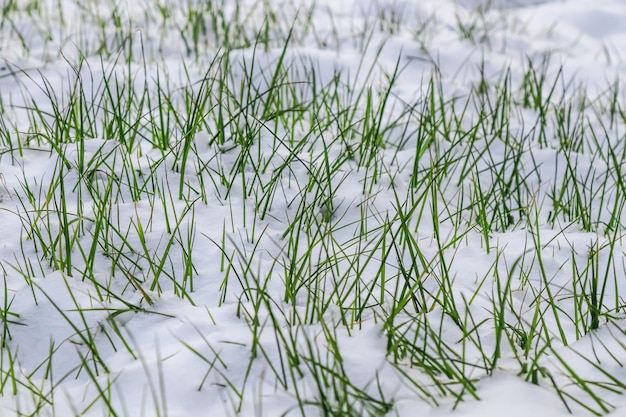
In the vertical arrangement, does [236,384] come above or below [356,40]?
below

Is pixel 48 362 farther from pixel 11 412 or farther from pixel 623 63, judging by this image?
pixel 623 63

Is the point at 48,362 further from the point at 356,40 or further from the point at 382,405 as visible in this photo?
→ the point at 356,40

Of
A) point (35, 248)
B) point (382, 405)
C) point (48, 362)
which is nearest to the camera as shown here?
point (382, 405)

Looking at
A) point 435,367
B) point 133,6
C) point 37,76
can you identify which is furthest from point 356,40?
point 435,367

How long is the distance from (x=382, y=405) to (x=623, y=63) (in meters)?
2.86

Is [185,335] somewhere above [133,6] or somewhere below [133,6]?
below

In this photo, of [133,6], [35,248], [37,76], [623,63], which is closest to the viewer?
[35,248]

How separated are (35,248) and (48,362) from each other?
1.38 feet

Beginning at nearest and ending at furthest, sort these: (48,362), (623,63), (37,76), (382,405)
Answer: (382,405), (48,362), (37,76), (623,63)

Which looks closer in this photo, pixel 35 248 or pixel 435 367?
pixel 435 367

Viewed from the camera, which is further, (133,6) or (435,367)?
(133,6)

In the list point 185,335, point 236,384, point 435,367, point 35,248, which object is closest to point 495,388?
point 435,367

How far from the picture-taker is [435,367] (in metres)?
1.23

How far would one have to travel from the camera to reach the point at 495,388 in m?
1.20
